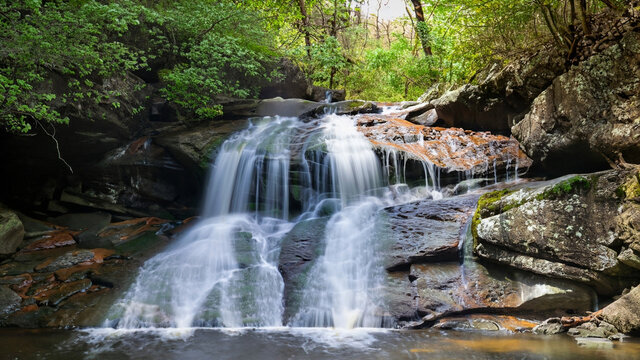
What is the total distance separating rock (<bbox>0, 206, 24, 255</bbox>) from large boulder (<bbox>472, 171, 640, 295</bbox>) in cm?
919

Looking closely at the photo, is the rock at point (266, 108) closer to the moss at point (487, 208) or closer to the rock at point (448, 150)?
the rock at point (448, 150)

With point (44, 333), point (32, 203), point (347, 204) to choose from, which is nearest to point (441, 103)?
point (347, 204)

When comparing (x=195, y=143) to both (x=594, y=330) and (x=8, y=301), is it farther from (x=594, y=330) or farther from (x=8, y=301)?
(x=594, y=330)

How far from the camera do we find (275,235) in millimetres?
7945

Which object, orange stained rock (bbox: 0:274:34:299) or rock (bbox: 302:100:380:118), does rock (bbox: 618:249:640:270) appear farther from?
orange stained rock (bbox: 0:274:34:299)

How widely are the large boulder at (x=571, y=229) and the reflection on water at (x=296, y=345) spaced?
3.40 ft

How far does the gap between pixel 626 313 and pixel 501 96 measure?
552cm

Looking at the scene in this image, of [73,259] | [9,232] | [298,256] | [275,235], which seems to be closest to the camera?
[298,256]

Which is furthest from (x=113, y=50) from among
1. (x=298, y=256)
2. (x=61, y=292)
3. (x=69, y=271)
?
(x=298, y=256)

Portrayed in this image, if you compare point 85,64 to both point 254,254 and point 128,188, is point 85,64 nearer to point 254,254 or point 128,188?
point 128,188

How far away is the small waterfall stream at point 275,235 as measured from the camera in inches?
222

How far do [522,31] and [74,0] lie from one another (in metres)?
9.36

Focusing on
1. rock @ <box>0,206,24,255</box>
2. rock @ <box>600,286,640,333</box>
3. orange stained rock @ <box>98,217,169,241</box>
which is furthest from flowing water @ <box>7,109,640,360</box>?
rock @ <box>0,206,24,255</box>

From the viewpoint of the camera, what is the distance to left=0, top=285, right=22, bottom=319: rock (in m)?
5.83
